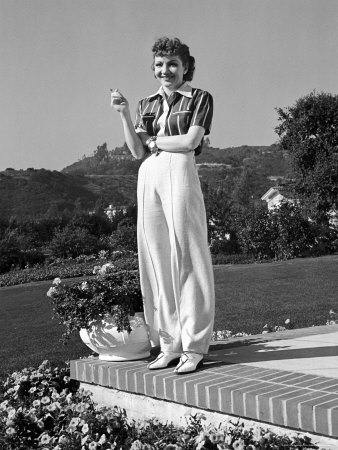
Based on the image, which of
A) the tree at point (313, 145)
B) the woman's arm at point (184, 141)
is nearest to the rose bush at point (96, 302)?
the woman's arm at point (184, 141)

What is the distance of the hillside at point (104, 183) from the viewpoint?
53.5m

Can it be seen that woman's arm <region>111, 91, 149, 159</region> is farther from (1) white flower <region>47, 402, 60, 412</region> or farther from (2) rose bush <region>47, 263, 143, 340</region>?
(1) white flower <region>47, 402, 60, 412</region>

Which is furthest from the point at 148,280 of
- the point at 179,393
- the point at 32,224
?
the point at 32,224

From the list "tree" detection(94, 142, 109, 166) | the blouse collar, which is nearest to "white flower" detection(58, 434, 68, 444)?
the blouse collar

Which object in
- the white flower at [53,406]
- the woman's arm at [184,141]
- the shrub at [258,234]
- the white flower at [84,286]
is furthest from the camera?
the shrub at [258,234]

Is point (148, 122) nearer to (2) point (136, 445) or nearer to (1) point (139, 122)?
(1) point (139, 122)

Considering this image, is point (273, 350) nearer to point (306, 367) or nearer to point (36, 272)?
point (306, 367)

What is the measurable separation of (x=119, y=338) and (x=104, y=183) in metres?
64.5

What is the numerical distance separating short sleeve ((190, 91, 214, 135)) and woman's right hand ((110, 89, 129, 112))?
39 centimetres

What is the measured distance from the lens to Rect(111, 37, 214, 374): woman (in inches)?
140

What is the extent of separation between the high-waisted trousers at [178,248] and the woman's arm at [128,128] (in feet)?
0.40

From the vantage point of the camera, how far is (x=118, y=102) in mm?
3686

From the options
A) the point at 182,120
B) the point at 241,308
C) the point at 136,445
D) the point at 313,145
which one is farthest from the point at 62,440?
the point at 313,145

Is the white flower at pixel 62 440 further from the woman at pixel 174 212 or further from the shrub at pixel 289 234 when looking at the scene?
the shrub at pixel 289 234
